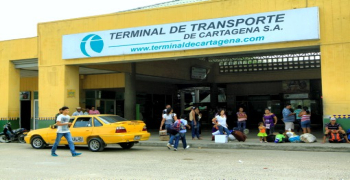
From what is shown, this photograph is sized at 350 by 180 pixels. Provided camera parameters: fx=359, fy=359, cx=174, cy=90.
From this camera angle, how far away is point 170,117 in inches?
614

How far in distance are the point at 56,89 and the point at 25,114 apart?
730 centimetres

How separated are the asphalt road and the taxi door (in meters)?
1.33

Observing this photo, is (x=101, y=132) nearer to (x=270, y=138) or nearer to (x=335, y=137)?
(x=270, y=138)

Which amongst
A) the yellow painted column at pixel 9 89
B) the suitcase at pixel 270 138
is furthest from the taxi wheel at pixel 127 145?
the yellow painted column at pixel 9 89

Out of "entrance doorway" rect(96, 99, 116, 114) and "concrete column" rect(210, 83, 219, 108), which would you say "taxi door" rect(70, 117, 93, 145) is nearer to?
"entrance doorway" rect(96, 99, 116, 114)

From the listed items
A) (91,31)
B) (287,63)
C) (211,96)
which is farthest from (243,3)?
(211,96)

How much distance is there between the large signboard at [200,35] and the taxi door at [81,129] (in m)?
5.23

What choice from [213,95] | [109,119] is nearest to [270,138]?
[109,119]

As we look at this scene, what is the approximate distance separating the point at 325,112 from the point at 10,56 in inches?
696

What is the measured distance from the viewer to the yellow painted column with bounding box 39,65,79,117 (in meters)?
19.3

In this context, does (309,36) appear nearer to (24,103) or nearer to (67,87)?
(67,87)

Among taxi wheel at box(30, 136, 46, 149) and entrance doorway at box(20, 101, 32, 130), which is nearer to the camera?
taxi wheel at box(30, 136, 46, 149)

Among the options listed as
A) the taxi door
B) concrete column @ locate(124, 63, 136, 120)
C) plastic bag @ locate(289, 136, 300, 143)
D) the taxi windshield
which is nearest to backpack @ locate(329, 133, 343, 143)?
plastic bag @ locate(289, 136, 300, 143)

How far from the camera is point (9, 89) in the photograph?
70.0 feet
